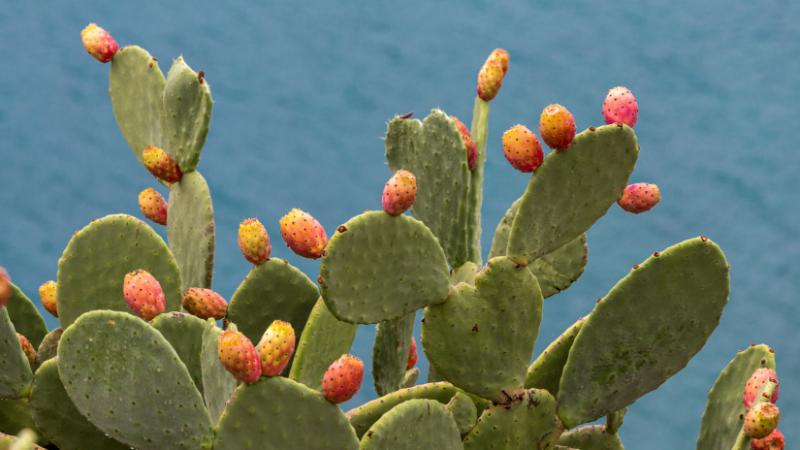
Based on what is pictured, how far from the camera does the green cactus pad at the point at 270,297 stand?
3.43ft

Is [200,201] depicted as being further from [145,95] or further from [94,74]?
[94,74]

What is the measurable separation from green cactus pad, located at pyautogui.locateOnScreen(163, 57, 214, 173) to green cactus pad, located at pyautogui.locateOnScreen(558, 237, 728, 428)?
377 mm

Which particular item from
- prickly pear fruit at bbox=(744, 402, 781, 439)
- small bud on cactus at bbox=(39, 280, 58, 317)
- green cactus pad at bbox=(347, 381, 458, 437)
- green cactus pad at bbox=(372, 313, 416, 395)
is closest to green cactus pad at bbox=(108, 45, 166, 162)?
small bud on cactus at bbox=(39, 280, 58, 317)

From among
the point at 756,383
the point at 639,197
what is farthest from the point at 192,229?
the point at 756,383

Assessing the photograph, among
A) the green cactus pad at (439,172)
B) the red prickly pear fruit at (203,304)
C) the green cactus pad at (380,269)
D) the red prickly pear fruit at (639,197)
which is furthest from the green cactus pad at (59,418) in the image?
the red prickly pear fruit at (639,197)

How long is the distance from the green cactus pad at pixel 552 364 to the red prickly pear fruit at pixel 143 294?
287mm

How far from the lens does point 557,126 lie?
95 centimetres

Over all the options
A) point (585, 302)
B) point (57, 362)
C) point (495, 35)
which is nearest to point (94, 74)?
point (495, 35)

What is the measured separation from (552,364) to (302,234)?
24 centimetres

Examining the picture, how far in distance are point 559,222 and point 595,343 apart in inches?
3.6

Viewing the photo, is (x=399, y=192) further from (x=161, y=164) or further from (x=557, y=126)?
(x=161, y=164)

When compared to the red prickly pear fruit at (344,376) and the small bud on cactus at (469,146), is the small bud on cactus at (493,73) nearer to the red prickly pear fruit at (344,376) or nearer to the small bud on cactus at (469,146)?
the small bud on cactus at (469,146)

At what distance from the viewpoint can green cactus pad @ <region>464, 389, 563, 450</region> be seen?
0.97m

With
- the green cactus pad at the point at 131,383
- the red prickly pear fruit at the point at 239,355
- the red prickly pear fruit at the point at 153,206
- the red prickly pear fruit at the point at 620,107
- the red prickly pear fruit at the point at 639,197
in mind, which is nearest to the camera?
the red prickly pear fruit at the point at 239,355
